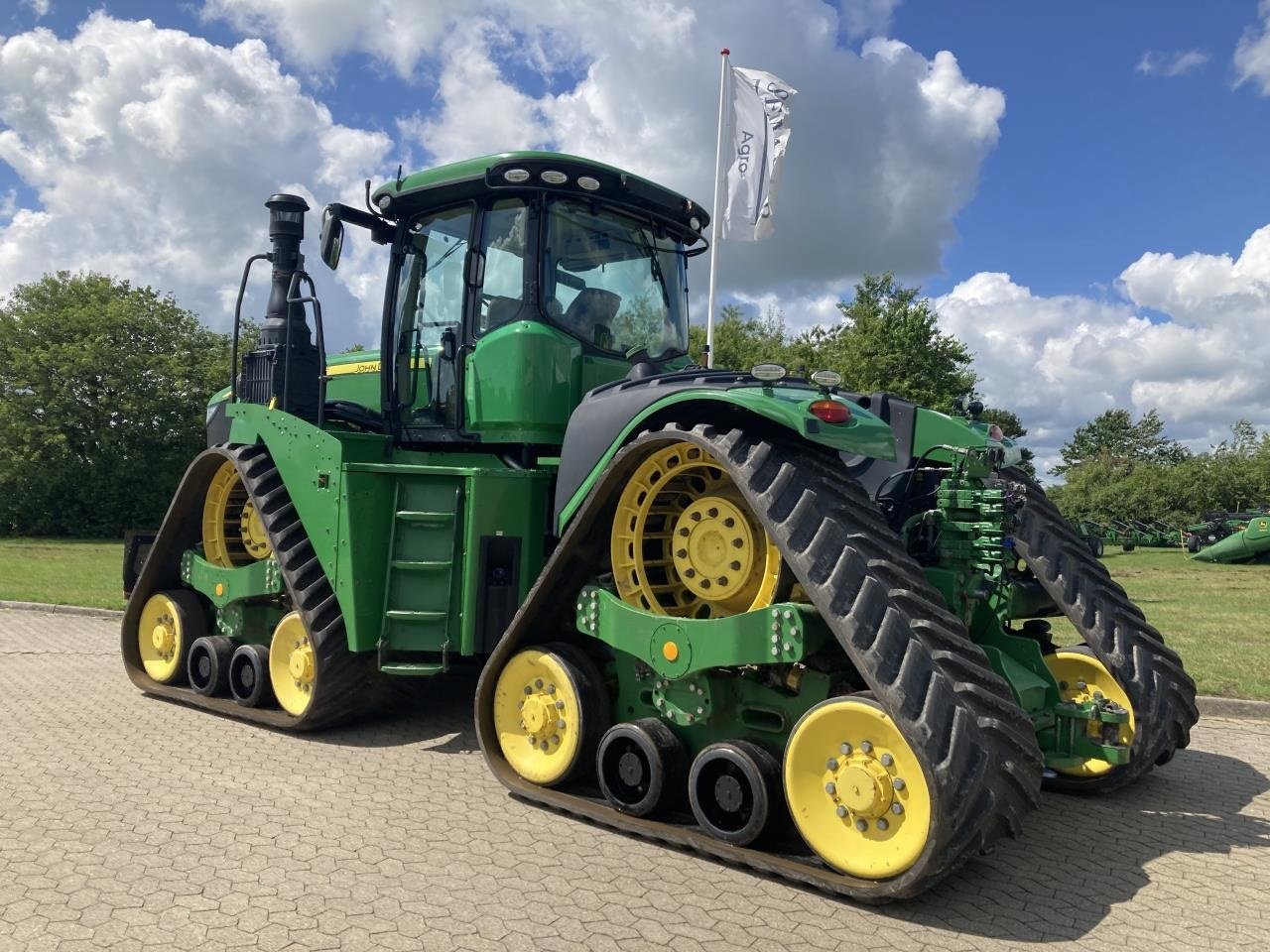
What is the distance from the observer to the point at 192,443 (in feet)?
130

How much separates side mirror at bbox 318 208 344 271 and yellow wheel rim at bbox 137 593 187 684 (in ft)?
9.94

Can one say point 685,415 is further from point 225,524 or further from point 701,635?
point 225,524

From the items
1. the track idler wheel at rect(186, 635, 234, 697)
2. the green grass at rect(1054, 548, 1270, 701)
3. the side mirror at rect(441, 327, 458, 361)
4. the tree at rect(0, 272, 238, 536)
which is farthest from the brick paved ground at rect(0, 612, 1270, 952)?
the tree at rect(0, 272, 238, 536)

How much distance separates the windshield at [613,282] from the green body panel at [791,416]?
1.62 metres

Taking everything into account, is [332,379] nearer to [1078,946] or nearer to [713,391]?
[713,391]

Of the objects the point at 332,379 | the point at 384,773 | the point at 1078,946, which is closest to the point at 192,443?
the point at 332,379

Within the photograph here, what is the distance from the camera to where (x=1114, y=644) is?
203 inches

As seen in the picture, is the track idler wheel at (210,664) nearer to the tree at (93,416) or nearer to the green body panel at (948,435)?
the green body panel at (948,435)

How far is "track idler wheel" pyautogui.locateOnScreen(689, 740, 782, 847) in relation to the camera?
13.3 ft

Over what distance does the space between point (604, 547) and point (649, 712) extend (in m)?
0.84

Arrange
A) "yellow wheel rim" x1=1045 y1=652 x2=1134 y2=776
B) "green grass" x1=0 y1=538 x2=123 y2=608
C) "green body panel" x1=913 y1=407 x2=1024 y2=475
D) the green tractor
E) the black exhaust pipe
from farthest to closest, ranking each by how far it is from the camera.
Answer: "green grass" x1=0 y1=538 x2=123 y2=608, the black exhaust pipe, "green body panel" x1=913 y1=407 x2=1024 y2=475, "yellow wheel rim" x1=1045 y1=652 x2=1134 y2=776, the green tractor

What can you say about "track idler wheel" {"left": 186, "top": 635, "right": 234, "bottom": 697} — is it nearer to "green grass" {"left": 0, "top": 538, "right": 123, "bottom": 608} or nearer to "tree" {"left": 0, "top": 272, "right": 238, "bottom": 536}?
"green grass" {"left": 0, "top": 538, "right": 123, "bottom": 608}

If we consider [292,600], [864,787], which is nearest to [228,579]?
[292,600]

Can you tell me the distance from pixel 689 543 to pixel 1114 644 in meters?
2.38
